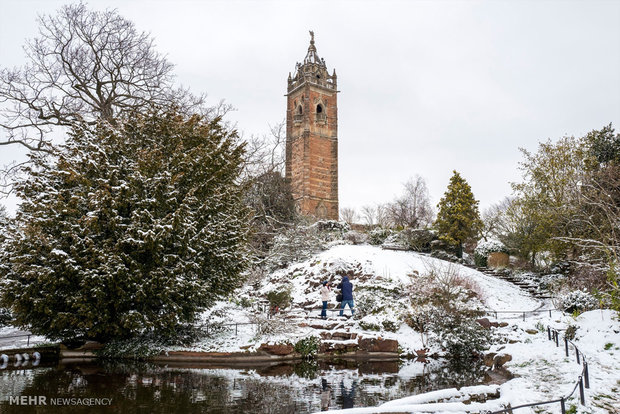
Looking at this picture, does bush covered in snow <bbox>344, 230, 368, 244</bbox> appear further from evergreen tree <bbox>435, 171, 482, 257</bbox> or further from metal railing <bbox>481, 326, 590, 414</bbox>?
metal railing <bbox>481, 326, 590, 414</bbox>

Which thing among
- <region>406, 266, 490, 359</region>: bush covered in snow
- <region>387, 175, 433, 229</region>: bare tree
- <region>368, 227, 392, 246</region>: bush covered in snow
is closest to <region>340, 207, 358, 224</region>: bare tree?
<region>387, 175, 433, 229</region>: bare tree

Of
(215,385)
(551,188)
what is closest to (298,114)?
(551,188)

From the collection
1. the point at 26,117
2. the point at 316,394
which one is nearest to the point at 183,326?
the point at 316,394

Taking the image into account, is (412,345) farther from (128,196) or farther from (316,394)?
(128,196)

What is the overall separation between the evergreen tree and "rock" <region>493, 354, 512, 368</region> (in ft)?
57.9

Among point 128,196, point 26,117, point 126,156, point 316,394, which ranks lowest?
point 316,394

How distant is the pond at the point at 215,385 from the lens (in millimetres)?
7340

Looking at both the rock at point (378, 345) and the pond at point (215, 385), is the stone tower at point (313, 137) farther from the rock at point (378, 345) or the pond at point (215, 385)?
the pond at point (215, 385)

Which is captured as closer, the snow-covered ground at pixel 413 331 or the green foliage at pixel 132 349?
the snow-covered ground at pixel 413 331

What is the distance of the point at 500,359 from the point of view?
34.8 ft

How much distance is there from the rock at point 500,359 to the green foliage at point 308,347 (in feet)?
15.3

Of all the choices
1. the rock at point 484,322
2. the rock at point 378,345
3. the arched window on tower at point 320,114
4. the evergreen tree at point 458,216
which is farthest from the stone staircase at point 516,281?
the arched window on tower at point 320,114

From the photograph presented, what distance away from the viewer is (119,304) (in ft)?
37.7

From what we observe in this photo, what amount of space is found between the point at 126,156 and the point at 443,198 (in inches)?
856
